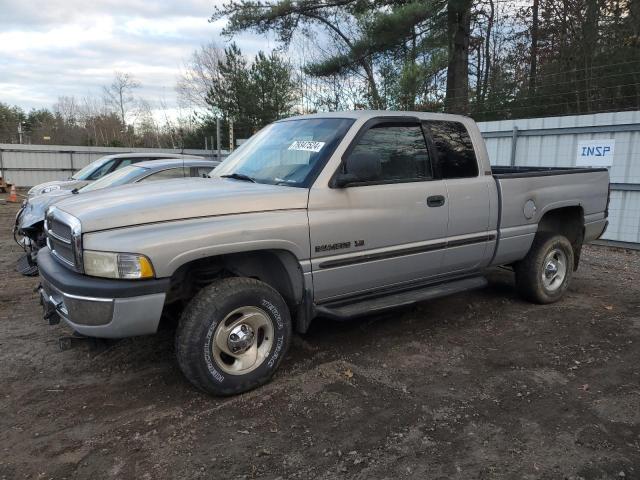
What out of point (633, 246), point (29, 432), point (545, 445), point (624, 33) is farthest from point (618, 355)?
point (624, 33)

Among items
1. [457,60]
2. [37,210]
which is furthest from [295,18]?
[37,210]

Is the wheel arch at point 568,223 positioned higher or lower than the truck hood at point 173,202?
lower

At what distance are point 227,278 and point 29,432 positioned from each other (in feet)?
5.05

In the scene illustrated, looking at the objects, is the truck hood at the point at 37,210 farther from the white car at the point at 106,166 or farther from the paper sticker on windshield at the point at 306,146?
the paper sticker on windshield at the point at 306,146

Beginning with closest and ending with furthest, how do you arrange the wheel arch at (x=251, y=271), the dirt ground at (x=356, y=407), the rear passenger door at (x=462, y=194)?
the dirt ground at (x=356, y=407), the wheel arch at (x=251, y=271), the rear passenger door at (x=462, y=194)

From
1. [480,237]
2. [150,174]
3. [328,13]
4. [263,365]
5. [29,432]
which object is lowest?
[29,432]

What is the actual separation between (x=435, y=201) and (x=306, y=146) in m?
1.25

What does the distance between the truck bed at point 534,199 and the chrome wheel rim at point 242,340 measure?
2689 millimetres

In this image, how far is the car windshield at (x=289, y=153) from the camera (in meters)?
3.96

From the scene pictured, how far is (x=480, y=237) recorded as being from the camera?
4.85 meters

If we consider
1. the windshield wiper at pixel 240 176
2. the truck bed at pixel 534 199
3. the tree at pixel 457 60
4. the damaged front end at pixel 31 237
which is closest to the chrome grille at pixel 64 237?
the windshield wiper at pixel 240 176

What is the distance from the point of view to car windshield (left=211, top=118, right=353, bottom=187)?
3.96m

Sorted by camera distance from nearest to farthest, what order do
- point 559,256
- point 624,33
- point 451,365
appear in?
point 451,365
point 559,256
point 624,33

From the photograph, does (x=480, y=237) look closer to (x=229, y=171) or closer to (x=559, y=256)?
(x=559, y=256)
